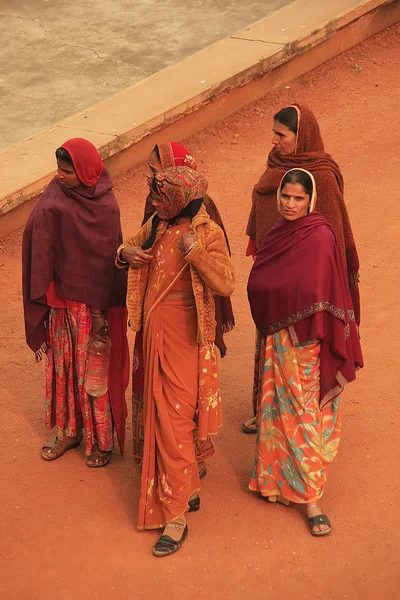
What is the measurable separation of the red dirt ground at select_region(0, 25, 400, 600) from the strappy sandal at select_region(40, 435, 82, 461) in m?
0.05

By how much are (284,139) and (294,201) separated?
2.22 ft

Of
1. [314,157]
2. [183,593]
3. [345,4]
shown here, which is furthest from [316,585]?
[345,4]

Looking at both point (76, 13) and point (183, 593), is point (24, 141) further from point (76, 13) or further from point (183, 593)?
point (183, 593)

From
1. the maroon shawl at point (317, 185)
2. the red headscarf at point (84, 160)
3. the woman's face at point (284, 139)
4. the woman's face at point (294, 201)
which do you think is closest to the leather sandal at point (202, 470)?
the maroon shawl at point (317, 185)

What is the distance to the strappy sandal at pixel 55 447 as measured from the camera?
21.2 ft

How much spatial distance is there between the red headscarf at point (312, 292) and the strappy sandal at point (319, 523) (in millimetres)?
669

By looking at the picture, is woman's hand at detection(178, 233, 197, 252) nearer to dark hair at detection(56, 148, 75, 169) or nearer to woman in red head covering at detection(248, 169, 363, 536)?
woman in red head covering at detection(248, 169, 363, 536)

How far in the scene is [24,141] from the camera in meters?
10.1

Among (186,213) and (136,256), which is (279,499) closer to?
(136,256)

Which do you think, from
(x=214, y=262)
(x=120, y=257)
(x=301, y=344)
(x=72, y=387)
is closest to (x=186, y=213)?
(x=214, y=262)

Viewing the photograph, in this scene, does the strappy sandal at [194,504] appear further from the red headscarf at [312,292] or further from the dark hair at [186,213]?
the dark hair at [186,213]

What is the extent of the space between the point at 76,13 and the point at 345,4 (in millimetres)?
3168

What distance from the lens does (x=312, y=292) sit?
5438 mm

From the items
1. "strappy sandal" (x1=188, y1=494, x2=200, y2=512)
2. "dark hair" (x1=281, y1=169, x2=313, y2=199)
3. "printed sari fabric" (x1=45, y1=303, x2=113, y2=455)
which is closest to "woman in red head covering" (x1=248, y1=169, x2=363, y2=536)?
"dark hair" (x1=281, y1=169, x2=313, y2=199)
